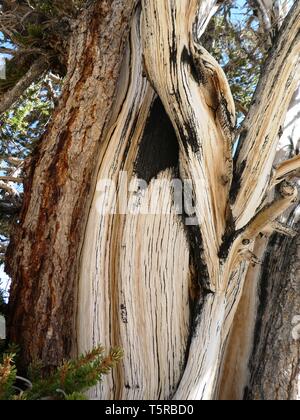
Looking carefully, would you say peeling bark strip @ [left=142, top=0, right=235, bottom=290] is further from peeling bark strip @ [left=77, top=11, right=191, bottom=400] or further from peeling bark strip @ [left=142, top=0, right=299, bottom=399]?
peeling bark strip @ [left=77, top=11, right=191, bottom=400]

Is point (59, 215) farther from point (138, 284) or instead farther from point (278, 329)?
point (278, 329)

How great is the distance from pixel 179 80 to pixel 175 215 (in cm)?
48

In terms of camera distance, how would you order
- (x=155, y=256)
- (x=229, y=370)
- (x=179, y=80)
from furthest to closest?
1. (x=229, y=370)
2. (x=155, y=256)
3. (x=179, y=80)

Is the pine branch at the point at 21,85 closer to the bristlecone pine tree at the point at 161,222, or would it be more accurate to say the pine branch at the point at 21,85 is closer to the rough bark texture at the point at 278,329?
the bristlecone pine tree at the point at 161,222

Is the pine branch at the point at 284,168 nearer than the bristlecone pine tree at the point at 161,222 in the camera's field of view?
No

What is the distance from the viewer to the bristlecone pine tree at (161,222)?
1.77 m

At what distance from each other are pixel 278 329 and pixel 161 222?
59cm

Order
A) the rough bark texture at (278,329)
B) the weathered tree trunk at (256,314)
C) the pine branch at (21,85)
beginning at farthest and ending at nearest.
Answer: the pine branch at (21,85) < the weathered tree trunk at (256,314) < the rough bark texture at (278,329)

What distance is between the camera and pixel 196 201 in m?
1.80

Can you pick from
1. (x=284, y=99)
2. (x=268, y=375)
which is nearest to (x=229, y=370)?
(x=268, y=375)

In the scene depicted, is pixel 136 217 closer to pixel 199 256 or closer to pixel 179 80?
pixel 199 256

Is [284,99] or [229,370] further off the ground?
[284,99]

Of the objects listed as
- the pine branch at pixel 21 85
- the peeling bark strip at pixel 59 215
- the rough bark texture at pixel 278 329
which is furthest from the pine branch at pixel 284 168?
the pine branch at pixel 21 85

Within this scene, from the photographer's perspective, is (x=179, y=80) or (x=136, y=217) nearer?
(x=179, y=80)
